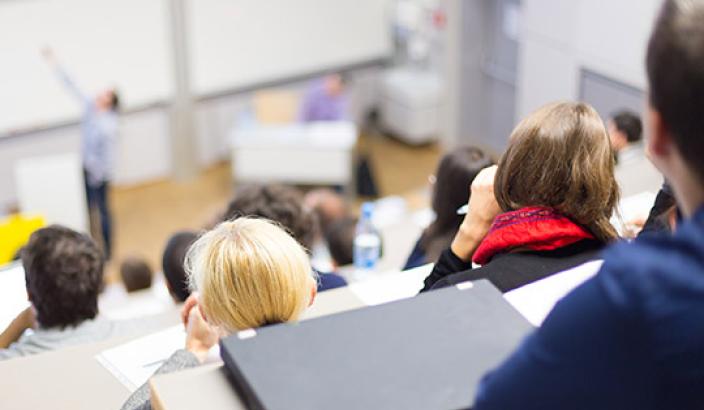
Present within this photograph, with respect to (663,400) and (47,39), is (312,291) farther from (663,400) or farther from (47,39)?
(47,39)

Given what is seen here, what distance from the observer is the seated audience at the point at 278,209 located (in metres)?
3.35

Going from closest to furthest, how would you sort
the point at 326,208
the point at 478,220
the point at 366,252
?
1. the point at 478,220
2. the point at 366,252
3. the point at 326,208

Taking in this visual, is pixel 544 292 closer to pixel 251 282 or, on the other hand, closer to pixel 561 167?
pixel 561 167

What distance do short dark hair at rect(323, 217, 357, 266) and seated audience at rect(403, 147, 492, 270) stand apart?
140 centimetres

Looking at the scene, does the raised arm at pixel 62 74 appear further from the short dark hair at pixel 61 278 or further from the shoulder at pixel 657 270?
the shoulder at pixel 657 270

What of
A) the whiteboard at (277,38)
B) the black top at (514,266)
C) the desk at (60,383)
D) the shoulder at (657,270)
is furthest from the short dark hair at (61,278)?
the whiteboard at (277,38)

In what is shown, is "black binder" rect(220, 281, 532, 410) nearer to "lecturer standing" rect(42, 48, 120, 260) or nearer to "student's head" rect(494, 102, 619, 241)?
"student's head" rect(494, 102, 619, 241)

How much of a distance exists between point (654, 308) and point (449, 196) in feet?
6.46

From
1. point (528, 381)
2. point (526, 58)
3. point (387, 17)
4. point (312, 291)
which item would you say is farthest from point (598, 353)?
point (387, 17)

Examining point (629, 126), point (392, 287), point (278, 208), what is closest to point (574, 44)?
point (629, 126)

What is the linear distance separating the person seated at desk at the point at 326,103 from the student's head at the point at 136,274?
3169mm

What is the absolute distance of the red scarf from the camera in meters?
1.88

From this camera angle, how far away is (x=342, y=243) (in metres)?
4.45

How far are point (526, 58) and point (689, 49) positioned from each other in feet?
21.1
